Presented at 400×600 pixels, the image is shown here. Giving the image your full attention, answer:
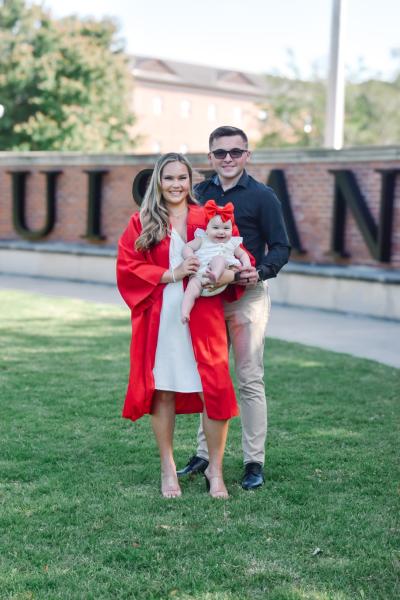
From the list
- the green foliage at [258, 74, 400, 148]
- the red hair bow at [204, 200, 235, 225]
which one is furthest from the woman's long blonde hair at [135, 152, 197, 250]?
the green foliage at [258, 74, 400, 148]

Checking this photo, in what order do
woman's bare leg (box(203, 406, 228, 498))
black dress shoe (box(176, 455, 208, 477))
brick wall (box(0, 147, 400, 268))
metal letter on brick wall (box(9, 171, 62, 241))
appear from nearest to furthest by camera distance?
woman's bare leg (box(203, 406, 228, 498)) → black dress shoe (box(176, 455, 208, 477)) → brick wall (box(0, 147, 400, 268)) → metal letter on brick wall (box(9, 171, 62, 241))

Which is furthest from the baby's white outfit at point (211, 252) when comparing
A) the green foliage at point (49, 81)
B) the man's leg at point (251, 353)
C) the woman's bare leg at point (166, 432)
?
the green foliage at point (49, 81)

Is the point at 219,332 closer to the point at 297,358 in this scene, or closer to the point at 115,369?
the point at 115,369

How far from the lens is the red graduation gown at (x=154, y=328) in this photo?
14.3ft

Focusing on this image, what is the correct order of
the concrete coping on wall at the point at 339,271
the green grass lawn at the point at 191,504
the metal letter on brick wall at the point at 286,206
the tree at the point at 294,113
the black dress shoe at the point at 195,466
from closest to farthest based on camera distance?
the green grass lawn at the point at 191,504 → the black dress shoe at the point at 195,466 → the concrete coping on wall at the point at 339,271 → the metal letter on brick wall at the point at 286,206 → the tree at the point at 294,113

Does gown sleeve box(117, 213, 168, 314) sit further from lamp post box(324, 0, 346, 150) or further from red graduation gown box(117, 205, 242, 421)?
lamp post box(324, 0, 346, 150)

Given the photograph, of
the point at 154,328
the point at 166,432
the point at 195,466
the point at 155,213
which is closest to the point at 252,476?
the point at 195,466

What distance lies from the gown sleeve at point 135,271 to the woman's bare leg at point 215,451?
2.19 feet

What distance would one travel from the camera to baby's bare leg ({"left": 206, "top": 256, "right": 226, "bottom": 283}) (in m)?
4.18

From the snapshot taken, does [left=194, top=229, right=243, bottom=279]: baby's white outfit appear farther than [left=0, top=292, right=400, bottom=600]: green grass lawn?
Yes

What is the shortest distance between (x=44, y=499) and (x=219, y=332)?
3.99 ft

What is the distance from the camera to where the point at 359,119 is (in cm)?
5172

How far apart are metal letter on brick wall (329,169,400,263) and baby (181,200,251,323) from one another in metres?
7.86

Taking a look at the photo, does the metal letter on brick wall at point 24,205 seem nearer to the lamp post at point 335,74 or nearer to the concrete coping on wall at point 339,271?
the concrete coping on wall at point 339,271
